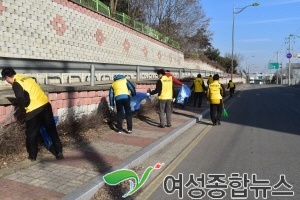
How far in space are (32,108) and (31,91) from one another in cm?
30

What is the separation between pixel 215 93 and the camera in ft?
40.7

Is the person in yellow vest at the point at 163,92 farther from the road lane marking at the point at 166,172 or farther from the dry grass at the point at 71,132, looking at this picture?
the road lane marking at the point at 166,172

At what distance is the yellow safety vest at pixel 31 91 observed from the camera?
6.25 m

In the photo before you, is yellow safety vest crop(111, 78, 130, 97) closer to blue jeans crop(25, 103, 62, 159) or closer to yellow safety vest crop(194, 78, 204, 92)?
blue jeans crop(25, 103, 62, 159)

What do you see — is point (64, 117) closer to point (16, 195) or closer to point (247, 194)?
point (16, 195)

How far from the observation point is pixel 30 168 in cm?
608

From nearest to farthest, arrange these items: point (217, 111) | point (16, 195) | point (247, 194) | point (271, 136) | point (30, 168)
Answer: point (16, 195)
point (247, 194)
point (30, 168)
point (271, 136)
point (217, 111)

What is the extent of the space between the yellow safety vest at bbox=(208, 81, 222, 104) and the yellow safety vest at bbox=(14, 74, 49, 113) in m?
7.14

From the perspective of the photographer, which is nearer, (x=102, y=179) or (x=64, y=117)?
(x=102, y=179)

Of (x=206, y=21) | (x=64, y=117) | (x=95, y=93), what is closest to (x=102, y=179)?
(x=64, y=117)

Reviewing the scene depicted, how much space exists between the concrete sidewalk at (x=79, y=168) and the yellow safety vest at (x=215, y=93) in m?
3.23

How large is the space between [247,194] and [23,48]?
39.6 ft

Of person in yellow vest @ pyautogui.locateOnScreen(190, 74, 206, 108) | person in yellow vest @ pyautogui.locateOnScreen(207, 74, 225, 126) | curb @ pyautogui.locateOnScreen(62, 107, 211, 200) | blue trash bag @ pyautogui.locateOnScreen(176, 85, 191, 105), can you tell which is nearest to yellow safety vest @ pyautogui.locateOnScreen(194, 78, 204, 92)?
person in yellow vest @ pyautogui.locateOnScreen(190, 74, 206, 108)

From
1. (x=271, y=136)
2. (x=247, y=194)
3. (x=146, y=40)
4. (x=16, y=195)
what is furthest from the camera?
(x=146, y=40)
